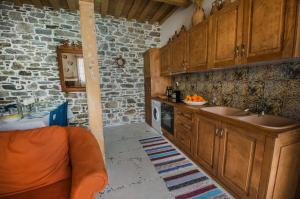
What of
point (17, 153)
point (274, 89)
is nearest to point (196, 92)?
point (274, 89)

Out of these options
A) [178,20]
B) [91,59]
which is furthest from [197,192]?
[178,20]

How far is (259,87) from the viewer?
1.80 meters

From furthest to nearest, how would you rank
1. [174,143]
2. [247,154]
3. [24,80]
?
[24,80] < [174,143] < [247,154]

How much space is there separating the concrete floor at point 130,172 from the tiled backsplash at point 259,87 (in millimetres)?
1578

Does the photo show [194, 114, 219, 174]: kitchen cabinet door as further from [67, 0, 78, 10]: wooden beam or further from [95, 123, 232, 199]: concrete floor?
[67, 0, 78, 10]: wooden beam

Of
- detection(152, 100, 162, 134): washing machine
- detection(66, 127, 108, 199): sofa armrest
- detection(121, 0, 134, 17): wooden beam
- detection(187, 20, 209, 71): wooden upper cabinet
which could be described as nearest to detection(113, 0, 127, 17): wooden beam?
detection(121, 0, 134, 17): wooden beam

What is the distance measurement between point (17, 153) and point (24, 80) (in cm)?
287

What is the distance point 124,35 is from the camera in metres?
4.04

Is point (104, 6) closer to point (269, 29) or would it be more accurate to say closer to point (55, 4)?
point (55, 4)

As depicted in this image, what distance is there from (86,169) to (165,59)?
9.85ft

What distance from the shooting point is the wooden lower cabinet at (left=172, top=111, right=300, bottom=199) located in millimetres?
1207

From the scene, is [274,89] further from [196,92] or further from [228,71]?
[196,92]

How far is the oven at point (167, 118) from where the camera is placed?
9.48 feet

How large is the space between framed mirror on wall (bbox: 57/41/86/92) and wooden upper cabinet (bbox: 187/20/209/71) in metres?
2.71
